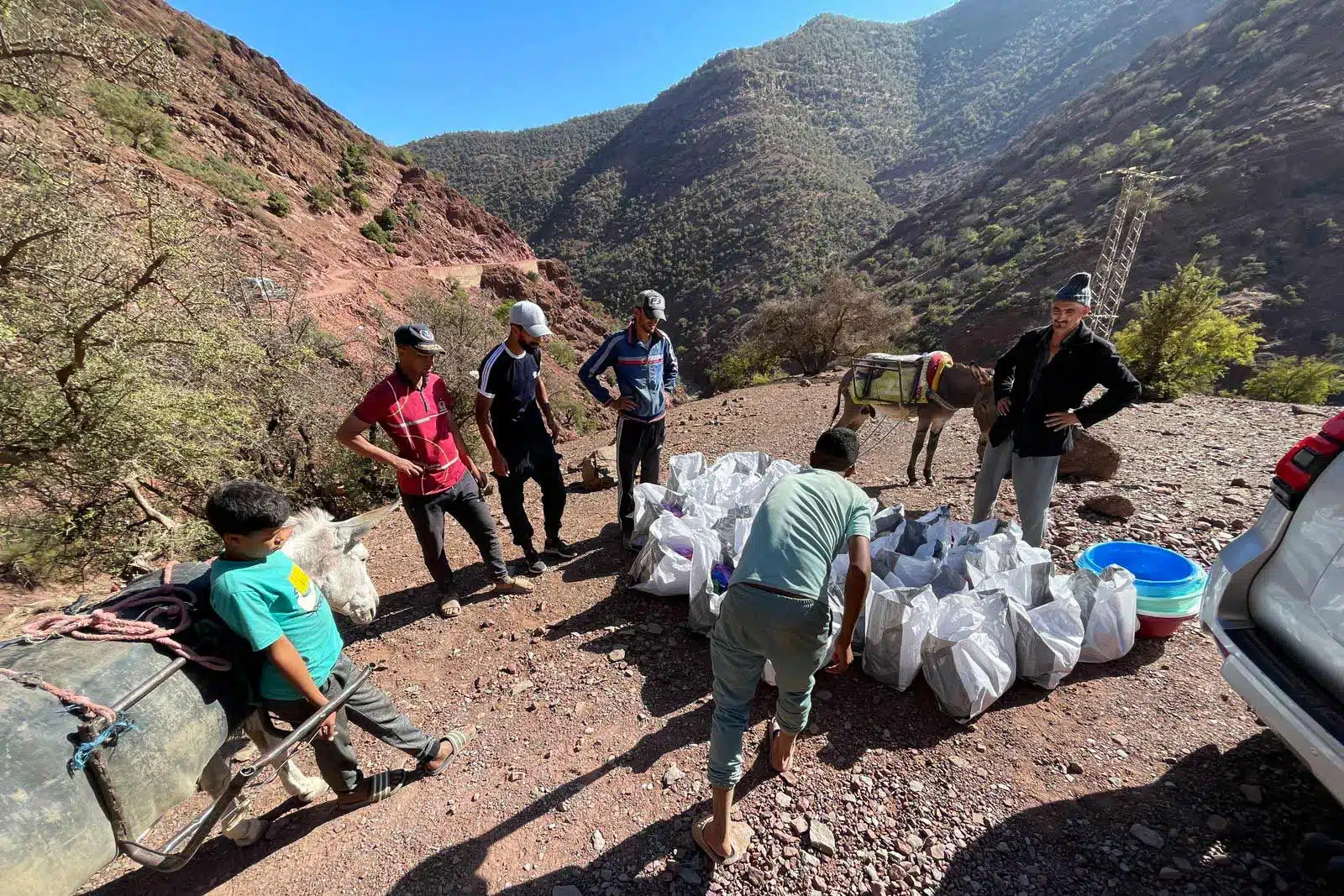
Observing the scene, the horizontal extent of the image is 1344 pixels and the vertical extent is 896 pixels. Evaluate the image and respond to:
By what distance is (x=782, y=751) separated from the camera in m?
2.06

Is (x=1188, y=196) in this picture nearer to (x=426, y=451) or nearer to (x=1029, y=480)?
(x=1029, y=480)

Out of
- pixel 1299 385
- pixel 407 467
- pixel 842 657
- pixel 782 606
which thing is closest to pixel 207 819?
pixel 407 467

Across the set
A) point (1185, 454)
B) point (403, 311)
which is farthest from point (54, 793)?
point (403, 311)

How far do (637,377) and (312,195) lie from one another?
2980cm

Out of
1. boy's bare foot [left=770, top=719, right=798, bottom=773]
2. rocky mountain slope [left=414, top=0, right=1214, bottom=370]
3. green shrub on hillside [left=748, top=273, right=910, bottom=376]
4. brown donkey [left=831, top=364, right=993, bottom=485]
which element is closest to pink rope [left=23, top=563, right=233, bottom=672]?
boy's bare foot [left=770, top=719, right=798, bottom=773]

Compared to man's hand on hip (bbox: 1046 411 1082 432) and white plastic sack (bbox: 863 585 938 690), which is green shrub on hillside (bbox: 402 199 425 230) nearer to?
man's hand on hip (bbox: 1046 411 1082 432)

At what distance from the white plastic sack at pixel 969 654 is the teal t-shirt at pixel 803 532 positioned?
93 centimetres

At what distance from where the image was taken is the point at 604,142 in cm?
6975

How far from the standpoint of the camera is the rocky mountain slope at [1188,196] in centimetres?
1988

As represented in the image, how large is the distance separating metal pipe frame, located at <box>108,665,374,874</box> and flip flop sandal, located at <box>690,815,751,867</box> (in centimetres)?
132

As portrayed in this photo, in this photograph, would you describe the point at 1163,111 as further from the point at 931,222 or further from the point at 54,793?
the point at 54,793

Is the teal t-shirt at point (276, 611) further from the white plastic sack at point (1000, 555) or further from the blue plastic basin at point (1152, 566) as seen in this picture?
the blue plastic basin at point (1152, 566)

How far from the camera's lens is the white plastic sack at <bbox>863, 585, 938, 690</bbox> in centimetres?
237

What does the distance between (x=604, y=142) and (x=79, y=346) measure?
252ft
